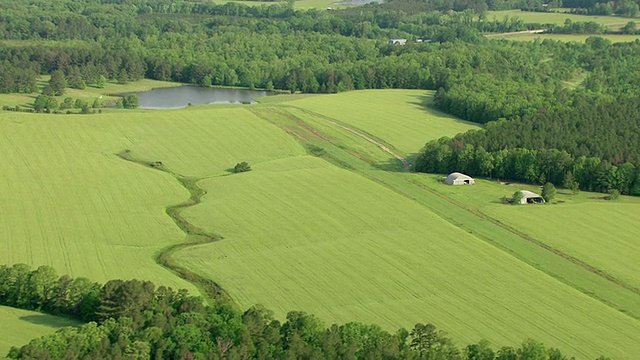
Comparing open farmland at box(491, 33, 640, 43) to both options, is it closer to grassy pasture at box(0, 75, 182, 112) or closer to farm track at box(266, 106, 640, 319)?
grassy pasture at box(0, 75, 182, 112)

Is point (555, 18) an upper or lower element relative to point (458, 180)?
lower

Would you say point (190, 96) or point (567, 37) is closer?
point (190, 96)

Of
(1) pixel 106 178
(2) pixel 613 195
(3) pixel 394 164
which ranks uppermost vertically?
(1) pixel 106 178

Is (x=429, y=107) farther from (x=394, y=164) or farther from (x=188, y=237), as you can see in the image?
(x=188, y=237)

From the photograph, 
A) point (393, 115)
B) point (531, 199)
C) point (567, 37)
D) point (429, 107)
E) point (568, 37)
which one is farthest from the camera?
point (567, 37)

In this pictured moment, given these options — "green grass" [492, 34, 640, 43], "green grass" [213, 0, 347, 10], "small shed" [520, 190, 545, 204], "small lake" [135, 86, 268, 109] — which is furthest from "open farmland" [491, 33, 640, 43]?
"small shed" [520, 190, 545, 204]

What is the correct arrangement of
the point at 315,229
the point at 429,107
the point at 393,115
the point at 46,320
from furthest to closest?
the point at 429,107 → the point at 393,115 → the point at 315,229 → the point at 46,320

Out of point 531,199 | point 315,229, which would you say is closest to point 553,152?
point 531,199
